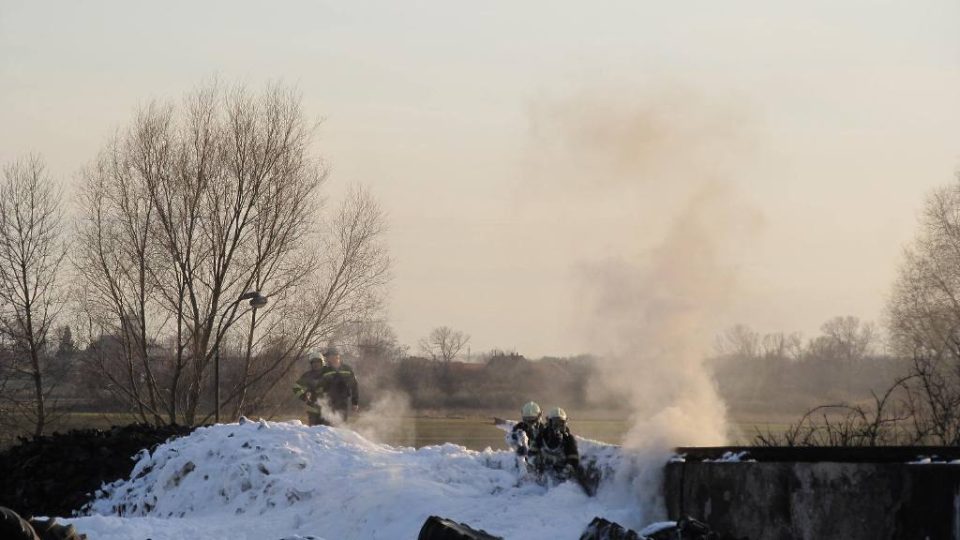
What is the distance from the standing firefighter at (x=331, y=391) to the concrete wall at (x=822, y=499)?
47.7 feet

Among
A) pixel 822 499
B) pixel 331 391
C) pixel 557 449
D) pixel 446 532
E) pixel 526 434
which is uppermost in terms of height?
pixel 331 391

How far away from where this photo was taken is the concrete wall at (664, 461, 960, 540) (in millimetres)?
9469

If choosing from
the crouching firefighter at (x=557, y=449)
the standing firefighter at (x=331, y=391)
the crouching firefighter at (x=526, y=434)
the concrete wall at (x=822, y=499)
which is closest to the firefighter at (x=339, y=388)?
the standing firefighter at (x=331, y=391)

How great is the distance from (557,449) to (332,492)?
3.20m

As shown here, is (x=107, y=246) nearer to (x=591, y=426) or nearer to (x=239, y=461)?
(x=591, y=426)

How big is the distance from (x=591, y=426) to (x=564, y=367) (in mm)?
2232

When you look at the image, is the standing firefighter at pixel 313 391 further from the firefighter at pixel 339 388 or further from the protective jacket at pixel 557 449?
the protective jacket at pixel 557 449

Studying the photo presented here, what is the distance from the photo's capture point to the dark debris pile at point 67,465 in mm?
22422

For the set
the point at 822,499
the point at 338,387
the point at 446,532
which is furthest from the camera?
the point at 338,387

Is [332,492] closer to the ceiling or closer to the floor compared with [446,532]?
closer to the ceiling

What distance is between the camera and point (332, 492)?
17594 mm

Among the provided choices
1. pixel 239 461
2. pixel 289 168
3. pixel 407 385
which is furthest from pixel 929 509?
pixel 407 385

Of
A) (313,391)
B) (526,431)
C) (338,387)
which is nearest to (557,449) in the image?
(526,431)

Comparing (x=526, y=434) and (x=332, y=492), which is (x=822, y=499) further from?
(x=332, y=492)
